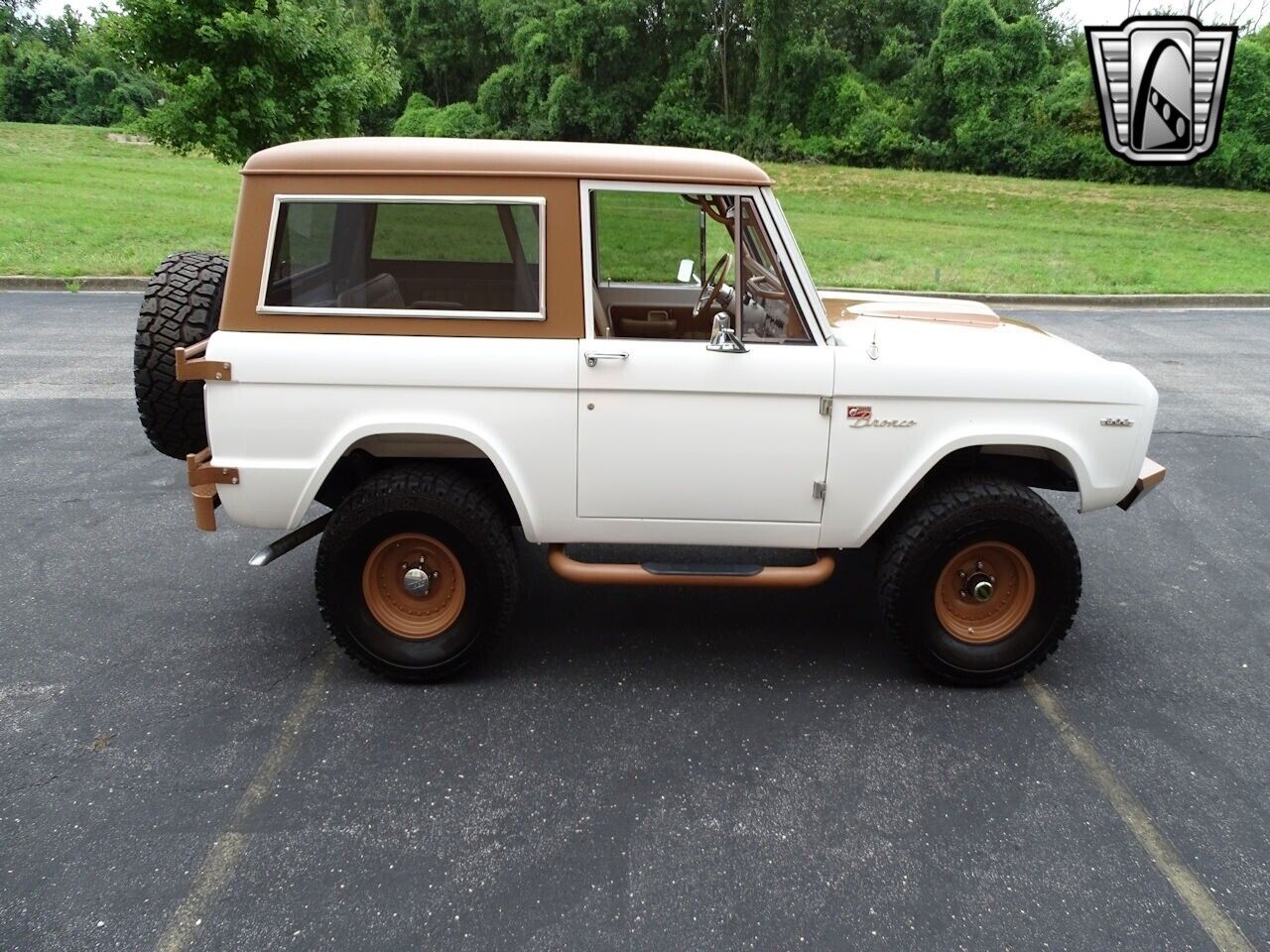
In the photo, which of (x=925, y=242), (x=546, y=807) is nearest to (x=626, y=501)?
(x=546, y=807)

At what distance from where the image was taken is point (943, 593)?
3.71 metres

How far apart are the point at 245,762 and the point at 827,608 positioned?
8.41ft

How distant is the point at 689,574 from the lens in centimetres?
355

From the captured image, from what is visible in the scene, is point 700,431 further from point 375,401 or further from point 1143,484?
Answer: point 1143,484

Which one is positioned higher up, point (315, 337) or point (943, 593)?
point (315, 337)

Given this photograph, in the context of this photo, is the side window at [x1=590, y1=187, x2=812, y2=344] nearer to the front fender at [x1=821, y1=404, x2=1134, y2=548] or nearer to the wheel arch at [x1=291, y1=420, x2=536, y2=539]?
the front fender at [x1=821, y1=404, x2=1134, y2=548]

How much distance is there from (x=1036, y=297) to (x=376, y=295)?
11.6 metres

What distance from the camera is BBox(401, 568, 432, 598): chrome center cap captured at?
3.61 m

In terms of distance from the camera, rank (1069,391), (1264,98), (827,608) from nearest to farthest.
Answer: (1069,391), (827,608), (1264,98)

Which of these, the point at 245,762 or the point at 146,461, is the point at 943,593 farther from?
the point at 146,461

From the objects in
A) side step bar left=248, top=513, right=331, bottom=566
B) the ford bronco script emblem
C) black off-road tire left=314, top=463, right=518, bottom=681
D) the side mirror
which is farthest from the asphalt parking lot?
the ford bronco script emblem

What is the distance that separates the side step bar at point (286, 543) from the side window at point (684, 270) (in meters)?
1.46

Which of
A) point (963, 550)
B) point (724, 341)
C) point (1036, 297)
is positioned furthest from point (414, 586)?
point (1036, 297)

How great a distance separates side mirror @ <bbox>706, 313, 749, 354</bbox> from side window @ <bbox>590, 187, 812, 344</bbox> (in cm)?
5
